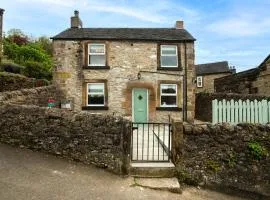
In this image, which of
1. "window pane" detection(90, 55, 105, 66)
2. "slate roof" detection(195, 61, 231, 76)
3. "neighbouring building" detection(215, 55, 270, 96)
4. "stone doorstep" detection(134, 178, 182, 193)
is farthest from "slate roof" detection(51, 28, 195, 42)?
"slate roof" detection(195, 61, 231, 76)

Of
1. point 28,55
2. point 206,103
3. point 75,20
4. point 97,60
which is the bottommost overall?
point 206,103

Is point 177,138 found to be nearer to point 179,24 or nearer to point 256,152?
point 256,152

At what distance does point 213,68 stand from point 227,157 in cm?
3986

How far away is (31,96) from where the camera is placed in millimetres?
15359

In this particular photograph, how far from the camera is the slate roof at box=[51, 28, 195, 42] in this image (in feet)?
69.1

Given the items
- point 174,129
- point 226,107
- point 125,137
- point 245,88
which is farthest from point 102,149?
point 245,88

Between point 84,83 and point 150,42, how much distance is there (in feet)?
16.4

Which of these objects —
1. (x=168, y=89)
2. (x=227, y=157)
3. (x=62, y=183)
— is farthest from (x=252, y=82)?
(x=62, y=183)

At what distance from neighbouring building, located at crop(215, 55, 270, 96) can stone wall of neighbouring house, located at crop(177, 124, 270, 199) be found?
1450 cm

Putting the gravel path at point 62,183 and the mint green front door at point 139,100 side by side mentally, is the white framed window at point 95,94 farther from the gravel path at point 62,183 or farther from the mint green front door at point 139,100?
the gravel path at point 62,183

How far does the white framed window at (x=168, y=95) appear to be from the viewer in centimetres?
2097

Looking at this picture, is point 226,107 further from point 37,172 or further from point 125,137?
point 37,172

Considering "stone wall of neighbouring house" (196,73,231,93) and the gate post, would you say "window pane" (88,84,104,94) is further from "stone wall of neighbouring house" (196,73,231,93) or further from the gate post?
"stone wall of neighbouring house" (196,73,231,93)

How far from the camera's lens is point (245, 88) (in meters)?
24.2
